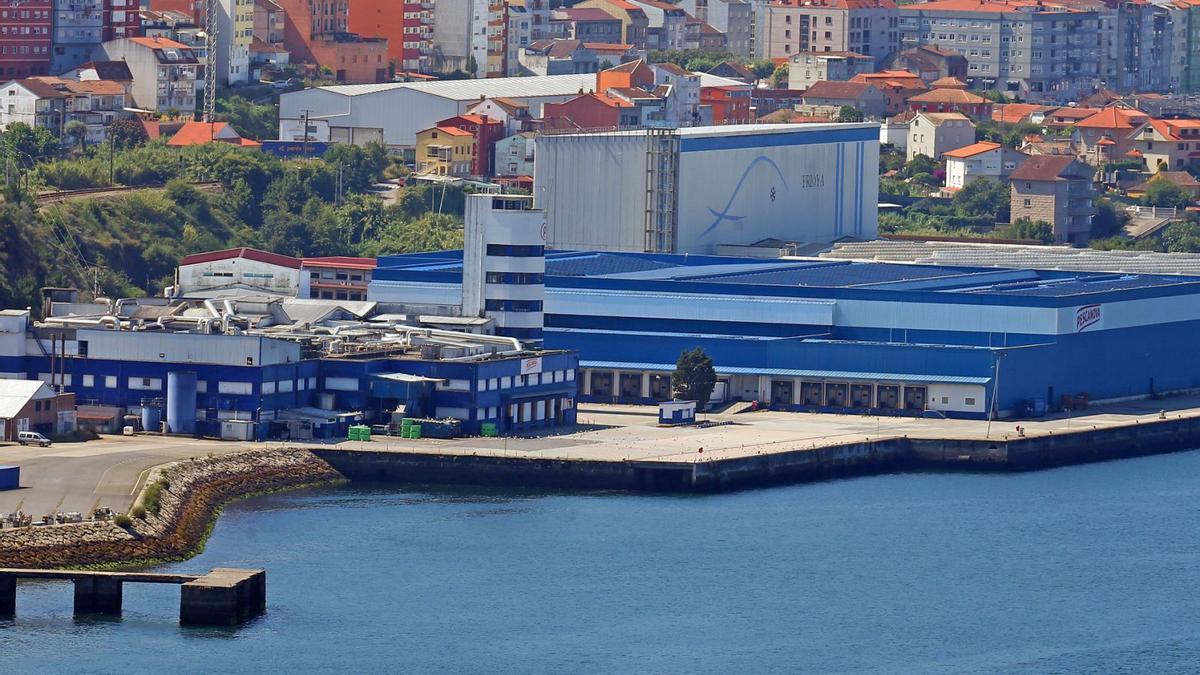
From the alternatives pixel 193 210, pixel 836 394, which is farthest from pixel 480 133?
pixel 836 394

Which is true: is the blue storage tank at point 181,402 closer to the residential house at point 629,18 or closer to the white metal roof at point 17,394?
the white metal roof at point 17,394

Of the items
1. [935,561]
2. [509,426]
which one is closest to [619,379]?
[509,426]

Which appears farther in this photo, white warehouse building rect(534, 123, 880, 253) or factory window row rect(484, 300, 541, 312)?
white warehouse building rect(534, 123, 880, 253)

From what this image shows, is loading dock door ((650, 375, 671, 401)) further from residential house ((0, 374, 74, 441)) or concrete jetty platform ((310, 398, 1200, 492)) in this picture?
residential house ((0, 374, 74, 441))

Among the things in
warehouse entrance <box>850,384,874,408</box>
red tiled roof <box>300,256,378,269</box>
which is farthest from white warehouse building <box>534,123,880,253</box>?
warehouse entrance <box>850,384,874,408</box>

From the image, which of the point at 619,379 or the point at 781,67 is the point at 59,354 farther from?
the point at 781,67

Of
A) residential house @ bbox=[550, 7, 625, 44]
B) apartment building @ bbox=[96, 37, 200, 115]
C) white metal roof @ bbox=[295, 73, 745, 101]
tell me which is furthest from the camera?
residential house @ bbox=[550, 7, 625, 44]
